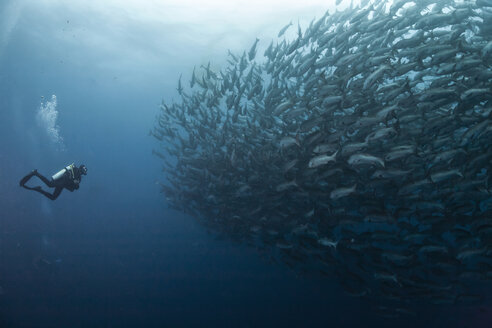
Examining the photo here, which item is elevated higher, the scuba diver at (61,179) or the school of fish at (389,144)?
the school of fish at (389,144)

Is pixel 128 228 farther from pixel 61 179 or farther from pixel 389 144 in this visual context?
pixel 389 144

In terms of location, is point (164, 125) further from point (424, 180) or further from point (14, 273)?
point (14, 273)

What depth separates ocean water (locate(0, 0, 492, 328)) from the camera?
15.9m

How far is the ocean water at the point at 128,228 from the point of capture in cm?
1593

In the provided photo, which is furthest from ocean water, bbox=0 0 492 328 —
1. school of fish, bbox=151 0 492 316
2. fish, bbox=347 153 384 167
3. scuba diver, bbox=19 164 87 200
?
scuba diver, bbox=19 164 87 200

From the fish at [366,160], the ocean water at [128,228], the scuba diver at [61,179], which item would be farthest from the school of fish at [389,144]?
the ocean water at [128,228]

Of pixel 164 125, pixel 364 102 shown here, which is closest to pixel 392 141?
pixel 364 102

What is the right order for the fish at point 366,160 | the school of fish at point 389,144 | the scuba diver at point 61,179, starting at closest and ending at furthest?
1. the fish at point 366,160
2. the school of fish at point 389,144
3. the scuba diver at point 61,179

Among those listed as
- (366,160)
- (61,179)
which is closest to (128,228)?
(61,179)

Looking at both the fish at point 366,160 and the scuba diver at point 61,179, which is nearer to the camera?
the fish at point 366,160

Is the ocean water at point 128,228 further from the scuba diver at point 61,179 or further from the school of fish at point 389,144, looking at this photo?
the scuba diver at point 61,179

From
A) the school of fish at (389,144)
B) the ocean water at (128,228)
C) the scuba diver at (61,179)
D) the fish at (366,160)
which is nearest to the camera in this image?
the fish at (366,160)

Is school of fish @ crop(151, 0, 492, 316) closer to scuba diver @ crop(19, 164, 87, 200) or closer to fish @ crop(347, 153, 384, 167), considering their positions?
fish @ crop(347, 153, 384, 167)

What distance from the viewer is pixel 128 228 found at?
25297mm
